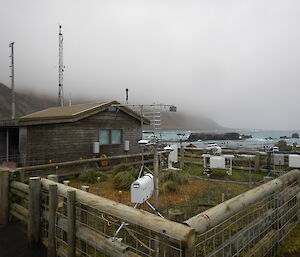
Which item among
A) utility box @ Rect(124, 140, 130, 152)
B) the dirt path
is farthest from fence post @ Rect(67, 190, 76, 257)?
utility box @ Rect(124, 140, 130, 152)

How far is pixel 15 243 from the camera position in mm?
5273

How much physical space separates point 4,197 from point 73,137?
20.3 ft

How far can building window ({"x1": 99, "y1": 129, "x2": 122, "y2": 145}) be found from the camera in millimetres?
13835

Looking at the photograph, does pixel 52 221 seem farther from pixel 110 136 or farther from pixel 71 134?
pixel 110 136

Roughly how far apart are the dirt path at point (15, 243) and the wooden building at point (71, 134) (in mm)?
5410

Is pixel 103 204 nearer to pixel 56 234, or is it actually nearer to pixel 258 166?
pixel 56 234

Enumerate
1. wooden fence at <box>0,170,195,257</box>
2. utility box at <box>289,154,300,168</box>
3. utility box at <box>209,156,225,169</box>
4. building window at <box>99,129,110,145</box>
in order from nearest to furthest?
wooden fence at <box>0,170,195,257</box>, utility box at <box>289,154,300,168</box>, utility box at <box>209,156,225,169</box>, building window at <box>99,129,110,145</box>

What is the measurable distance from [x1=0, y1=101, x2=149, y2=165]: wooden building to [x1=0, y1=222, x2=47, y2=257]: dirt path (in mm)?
5410

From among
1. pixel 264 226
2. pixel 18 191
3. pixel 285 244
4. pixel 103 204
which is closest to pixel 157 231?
pixel 103 204

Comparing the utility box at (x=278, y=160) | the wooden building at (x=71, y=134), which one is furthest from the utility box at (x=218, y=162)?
the wooden building at (x=71, y=134)

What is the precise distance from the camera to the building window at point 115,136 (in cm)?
1439

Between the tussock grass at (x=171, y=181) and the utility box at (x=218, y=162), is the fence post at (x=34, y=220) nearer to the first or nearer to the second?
the tussock grass at (x=171, y=181)

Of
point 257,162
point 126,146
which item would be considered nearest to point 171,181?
point 257,162

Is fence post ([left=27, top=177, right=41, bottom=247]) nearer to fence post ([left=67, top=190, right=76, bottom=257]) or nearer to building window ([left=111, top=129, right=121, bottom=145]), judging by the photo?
fence post ([left=67, top=190, right=76, bottom=257])
